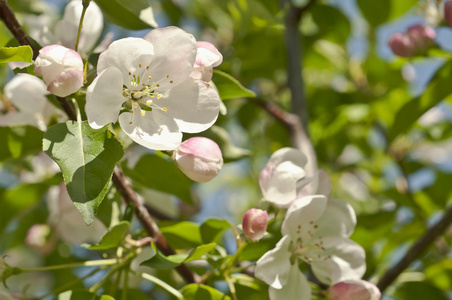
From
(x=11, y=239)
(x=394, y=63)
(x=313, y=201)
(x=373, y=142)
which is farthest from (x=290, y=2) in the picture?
(x=11, y=239)

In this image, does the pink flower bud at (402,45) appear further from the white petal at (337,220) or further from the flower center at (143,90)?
the flower center at (143,90)

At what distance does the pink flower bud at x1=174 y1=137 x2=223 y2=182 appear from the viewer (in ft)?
3.83

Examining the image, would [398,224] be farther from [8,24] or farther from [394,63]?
[8,24]

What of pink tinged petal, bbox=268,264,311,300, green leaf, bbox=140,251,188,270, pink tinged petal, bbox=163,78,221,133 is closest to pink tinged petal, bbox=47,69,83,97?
pink tinged petal, bbox=163,78,221,133

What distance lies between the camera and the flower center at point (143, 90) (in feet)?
4.00

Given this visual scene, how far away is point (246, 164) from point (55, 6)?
3.89 ft

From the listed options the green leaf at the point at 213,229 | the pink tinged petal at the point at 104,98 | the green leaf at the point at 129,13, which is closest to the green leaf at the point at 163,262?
the green leaf at the point at 213,229

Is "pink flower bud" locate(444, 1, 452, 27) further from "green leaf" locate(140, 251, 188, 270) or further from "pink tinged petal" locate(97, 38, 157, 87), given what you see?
"green leaf" locate(140, 251, 188, 270)

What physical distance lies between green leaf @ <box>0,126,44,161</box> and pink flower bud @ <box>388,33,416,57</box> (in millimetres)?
1153

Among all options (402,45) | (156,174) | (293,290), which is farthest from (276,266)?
(402,45)

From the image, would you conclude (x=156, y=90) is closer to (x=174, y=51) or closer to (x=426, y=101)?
(x=174, y=51)

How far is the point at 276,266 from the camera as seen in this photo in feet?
4.11

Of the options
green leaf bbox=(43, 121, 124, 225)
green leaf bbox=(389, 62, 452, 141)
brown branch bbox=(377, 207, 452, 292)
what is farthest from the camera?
green leaf bbox=(389, 62, 452, 141)

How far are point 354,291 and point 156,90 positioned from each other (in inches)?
23.5
